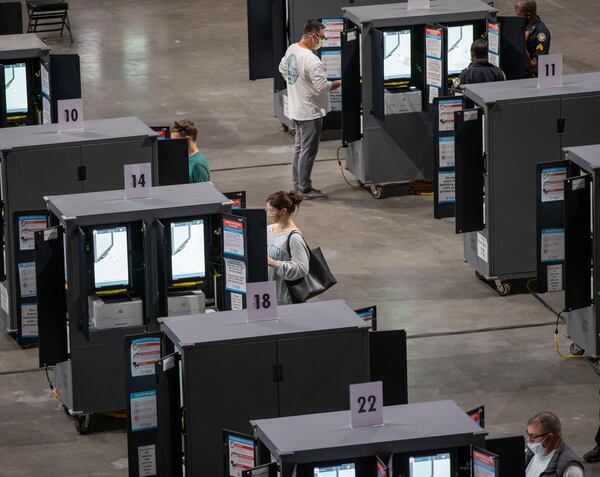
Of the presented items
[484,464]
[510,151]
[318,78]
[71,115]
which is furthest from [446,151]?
[484,464]

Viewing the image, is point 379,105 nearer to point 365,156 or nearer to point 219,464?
point 365,156

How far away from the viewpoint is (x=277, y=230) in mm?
12578

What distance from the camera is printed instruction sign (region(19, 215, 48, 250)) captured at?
12.9 metres

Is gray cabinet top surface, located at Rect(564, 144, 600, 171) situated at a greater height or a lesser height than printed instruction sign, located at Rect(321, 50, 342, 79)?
greater

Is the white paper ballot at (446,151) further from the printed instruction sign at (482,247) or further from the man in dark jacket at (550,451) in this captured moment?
the man in dark jacket at (550,451)

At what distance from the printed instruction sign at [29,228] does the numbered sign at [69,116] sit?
1049mm

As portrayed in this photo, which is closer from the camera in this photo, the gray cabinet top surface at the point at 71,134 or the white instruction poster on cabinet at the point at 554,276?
the white instruction poster on cabinet at the point at 554,276

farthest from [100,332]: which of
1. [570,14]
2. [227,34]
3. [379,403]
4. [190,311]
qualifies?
[570,14]

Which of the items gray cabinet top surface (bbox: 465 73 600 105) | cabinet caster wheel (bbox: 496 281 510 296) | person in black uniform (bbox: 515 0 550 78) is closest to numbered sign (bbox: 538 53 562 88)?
gray cabinet top surface (bbox: 465 73 600 105)

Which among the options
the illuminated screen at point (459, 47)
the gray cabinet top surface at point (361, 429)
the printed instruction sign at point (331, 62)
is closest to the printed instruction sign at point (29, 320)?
the gray cabinet top surface at point (361, 429)

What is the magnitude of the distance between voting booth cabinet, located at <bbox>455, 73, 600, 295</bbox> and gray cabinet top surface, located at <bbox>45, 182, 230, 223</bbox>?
3209 mm

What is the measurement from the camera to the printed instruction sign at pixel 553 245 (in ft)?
43.2

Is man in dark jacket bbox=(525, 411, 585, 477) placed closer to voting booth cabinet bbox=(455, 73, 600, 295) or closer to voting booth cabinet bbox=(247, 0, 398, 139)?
voting booth cabinet bbox=(455, 73, 600, 295)

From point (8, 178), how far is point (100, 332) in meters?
1.98
